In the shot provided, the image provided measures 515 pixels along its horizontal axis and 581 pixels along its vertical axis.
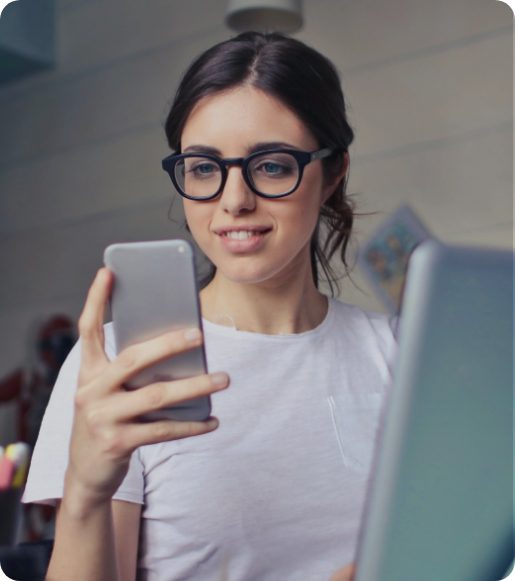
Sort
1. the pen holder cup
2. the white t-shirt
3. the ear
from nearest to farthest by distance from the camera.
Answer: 1. the white t-shirt
2. the ear
3. the pen holder cup

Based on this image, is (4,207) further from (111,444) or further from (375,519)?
(375,519)

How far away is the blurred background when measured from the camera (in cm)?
97

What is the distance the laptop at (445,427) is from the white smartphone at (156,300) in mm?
200

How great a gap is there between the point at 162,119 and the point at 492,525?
27.9 inches

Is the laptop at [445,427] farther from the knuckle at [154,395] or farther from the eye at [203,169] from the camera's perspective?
the eye at [203,169]

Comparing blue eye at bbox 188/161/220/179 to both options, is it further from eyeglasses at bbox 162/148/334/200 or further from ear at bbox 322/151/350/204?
ear at bbox 322/151/350/204

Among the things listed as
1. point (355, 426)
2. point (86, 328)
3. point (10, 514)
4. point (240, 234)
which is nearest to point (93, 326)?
point (86, 328)

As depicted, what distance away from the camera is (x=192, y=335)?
47 centimetres

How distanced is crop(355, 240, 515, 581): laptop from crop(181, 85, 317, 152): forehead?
0.39m

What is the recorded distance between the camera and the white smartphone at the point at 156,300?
18.6 inches

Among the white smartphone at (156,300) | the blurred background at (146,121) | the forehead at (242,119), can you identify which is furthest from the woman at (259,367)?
the blurred background at (146,121)

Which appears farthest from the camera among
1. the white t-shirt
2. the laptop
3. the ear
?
the ear

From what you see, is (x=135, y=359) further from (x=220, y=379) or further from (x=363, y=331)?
(x=363, y=331)

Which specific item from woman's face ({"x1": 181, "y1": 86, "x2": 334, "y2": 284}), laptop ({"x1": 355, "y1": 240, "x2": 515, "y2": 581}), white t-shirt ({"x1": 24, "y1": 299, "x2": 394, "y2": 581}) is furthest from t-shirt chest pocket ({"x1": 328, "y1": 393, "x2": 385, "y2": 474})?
laptop ({"x1": 355, "y1": 240, "x2": 515, "y2": 581})
